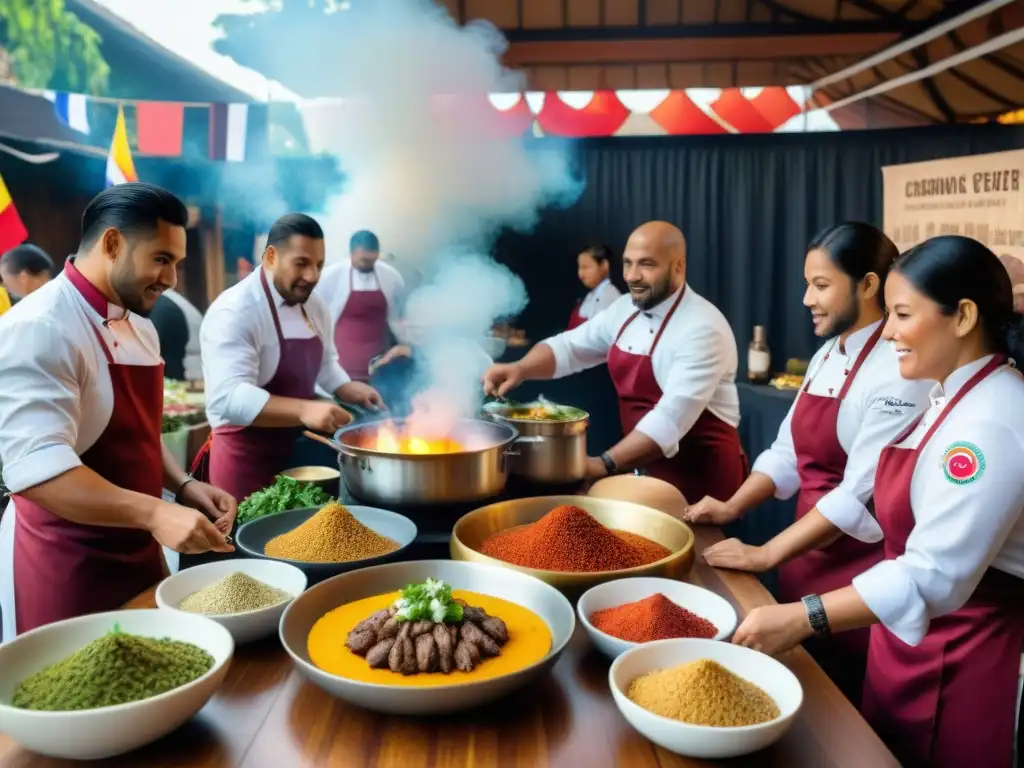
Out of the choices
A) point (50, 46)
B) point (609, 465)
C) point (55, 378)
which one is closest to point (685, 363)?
point (609, 465)

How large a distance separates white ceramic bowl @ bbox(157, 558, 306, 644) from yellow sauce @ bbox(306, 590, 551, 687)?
3.7 inches

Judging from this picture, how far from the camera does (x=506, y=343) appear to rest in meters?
7.07

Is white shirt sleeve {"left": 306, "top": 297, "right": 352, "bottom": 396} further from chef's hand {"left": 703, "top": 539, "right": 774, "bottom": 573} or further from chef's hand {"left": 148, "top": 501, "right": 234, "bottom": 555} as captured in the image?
chef's hand {"left": 703, "top": 539, "right": 774, "bottom": 573}

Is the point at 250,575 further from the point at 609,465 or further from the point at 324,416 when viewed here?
the point at 609,465

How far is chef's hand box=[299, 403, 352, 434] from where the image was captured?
258 cm

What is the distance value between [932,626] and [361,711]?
126cm

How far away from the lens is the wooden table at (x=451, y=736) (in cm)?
110

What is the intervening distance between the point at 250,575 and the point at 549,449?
102 centimetres

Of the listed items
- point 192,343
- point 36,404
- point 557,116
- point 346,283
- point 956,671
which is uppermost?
point 557,116

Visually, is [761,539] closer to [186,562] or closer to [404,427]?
[404,427]

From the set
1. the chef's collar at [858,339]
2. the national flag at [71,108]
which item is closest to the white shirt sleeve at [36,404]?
the chef's collar at [858,339]

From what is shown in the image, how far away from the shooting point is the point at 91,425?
184 cm

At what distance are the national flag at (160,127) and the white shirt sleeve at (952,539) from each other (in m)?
6.31

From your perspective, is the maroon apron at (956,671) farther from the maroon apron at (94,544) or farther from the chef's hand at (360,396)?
the chef's hand at (360,396)
